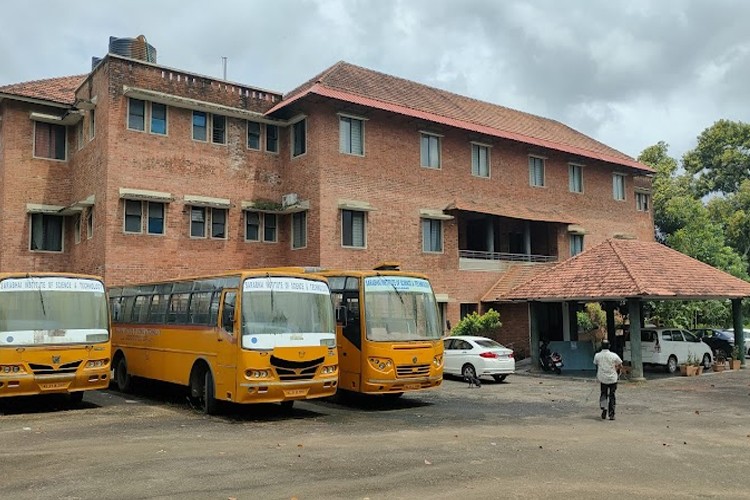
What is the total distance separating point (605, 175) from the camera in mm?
34469

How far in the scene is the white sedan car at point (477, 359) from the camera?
2004 cm

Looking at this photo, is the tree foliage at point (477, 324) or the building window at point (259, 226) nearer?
the tree foliage at point (477, 324)

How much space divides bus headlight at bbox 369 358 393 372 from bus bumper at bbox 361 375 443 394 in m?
0.24

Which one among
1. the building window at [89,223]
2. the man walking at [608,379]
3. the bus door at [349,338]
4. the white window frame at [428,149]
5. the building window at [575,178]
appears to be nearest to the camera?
the man walking at [608,379]

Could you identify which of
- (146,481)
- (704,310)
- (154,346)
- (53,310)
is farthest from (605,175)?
(146,481)

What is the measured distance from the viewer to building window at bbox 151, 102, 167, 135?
23.1m

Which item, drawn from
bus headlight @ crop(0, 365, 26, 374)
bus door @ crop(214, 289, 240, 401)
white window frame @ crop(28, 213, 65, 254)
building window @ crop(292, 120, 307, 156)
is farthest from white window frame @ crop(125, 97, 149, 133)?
bus door @ crop(214, 289, 240, 401)

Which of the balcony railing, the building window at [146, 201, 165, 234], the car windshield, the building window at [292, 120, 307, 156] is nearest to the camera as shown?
the car windshield

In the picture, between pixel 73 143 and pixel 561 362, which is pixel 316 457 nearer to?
pixel 561 362

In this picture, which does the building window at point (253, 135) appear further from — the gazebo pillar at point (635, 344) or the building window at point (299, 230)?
the gazebo pillar at point (635, 344)

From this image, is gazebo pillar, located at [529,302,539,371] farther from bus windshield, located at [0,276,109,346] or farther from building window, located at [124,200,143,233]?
bus windshield, located at [0,276,109,346]

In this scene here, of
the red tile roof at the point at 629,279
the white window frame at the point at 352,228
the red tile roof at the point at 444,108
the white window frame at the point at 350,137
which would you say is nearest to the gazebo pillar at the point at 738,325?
the red tile roof at the point at 629,279

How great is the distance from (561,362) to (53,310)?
16.2 meters

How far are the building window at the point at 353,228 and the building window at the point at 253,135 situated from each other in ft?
14.3
